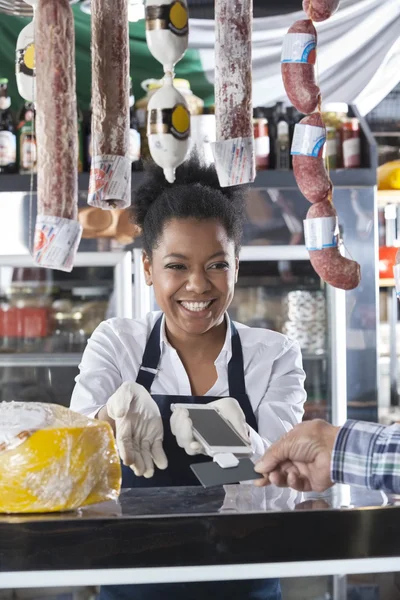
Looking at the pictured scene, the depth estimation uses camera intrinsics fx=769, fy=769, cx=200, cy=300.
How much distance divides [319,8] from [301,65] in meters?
0.11

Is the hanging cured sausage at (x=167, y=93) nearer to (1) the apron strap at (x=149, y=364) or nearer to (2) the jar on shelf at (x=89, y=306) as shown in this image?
(1) the apron strap at (x=149, y=364)

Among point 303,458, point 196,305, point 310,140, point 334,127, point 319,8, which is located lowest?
point 303,458

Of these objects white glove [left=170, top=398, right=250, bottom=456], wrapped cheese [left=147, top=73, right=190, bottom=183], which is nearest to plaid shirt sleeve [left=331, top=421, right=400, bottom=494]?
white glove [left=170, top=398, right=250, bottom=456]

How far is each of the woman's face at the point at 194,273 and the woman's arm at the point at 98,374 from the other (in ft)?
0.66

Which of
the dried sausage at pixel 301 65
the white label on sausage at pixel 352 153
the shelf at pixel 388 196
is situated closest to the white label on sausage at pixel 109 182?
the dried sausage at pixel 301 65

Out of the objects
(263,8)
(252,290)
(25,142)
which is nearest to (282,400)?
(252,290)

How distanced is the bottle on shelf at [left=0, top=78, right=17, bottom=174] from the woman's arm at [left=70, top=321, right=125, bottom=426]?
164 centimetres

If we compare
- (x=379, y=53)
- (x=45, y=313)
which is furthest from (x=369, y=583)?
(x=379, y=53)

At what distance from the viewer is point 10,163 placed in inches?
139

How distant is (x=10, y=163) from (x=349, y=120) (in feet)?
5.20

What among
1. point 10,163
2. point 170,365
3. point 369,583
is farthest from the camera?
point 10,163

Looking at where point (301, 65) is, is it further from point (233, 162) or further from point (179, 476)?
point (179, 476)

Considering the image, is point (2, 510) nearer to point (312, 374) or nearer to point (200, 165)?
point (200, 165)

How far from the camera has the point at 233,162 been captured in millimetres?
1422
